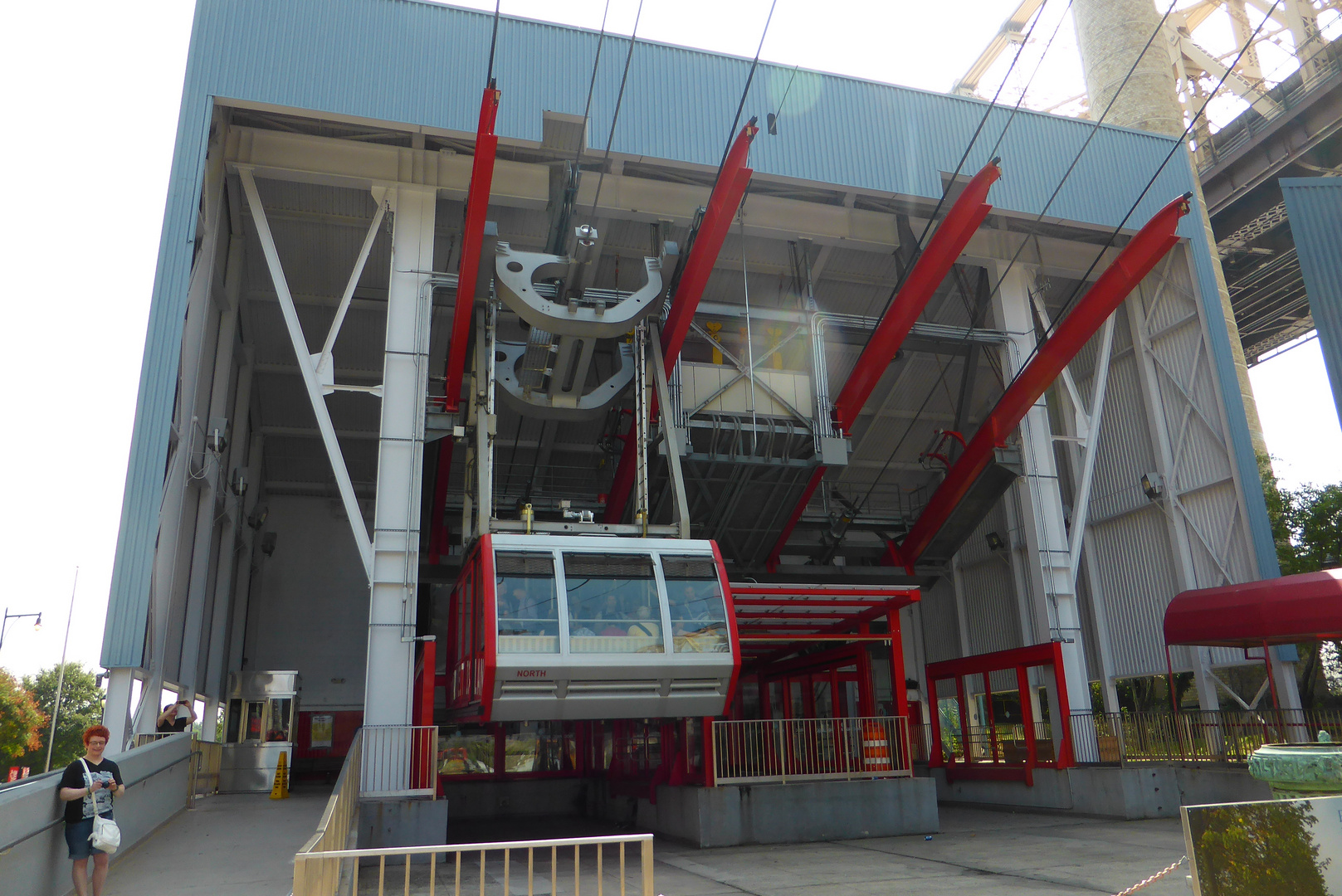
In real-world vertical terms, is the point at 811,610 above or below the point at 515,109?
below

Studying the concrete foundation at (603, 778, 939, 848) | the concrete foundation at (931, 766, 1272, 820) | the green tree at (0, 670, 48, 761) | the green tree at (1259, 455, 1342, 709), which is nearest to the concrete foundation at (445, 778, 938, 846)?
the concrete foundation at (603, 778, 939, 848)

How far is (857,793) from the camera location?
1525 centimetres

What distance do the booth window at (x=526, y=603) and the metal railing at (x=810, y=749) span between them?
461 centimetres

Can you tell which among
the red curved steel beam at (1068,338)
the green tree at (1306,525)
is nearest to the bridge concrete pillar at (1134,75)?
the green tree at (1306,525)

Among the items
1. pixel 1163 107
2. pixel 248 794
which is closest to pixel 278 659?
pixel 248 794

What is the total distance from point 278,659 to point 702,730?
20459 millimetres

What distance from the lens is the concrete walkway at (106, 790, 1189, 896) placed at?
9438 mm

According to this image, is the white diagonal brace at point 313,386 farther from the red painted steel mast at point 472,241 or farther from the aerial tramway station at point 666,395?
the red painted steel mast at point 472,241

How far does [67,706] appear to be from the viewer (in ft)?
225

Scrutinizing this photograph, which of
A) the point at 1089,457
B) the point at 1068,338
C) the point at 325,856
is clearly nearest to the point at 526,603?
the point at 325,856

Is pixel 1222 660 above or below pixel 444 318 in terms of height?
below

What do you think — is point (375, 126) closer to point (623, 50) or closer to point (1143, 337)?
point (623, 50)

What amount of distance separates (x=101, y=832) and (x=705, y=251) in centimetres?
1209

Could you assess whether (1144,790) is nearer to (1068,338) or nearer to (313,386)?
(1068,338)
